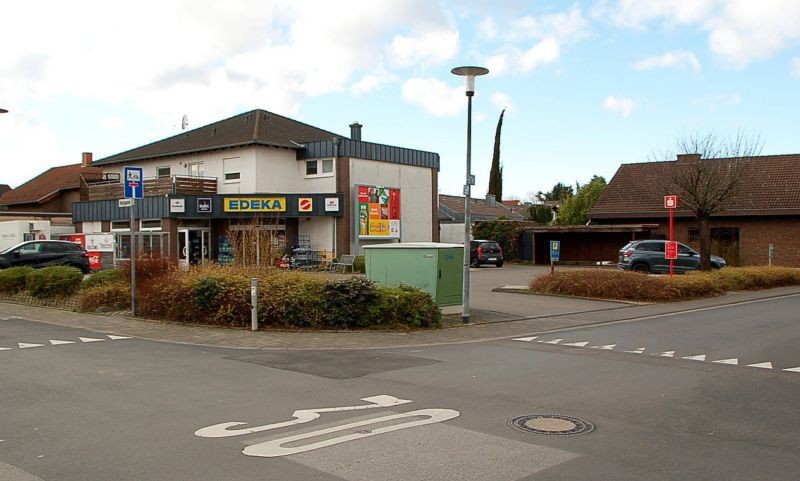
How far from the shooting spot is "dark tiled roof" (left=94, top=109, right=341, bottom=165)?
38.4 metres

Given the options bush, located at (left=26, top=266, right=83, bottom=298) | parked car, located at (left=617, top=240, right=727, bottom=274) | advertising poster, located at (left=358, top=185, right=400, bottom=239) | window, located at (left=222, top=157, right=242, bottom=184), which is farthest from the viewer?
window, located at (left=222, top=157, right=242, bottom=184)

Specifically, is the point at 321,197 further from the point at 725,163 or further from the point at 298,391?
the point at 298,391

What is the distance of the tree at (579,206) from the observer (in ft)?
189

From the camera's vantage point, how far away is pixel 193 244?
1480 inches

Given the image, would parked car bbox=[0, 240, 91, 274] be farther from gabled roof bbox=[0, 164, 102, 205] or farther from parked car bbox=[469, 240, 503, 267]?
gabled roof bbox=[0, 164, 102, 205]

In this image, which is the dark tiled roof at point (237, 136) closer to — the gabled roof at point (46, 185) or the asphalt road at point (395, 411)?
the gabled roof at point (46, 185)

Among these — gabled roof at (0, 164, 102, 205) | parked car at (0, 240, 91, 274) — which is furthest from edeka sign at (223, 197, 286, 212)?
gabled roof at (0, 164, 102, 205)

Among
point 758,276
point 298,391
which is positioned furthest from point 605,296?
point 298,391

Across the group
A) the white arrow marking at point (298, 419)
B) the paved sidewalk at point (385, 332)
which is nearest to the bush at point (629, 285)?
the paved sidewalk at point (385, 332)

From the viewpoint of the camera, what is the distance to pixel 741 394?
8398mm

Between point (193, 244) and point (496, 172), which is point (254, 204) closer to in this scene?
Answer: point (193, 244)

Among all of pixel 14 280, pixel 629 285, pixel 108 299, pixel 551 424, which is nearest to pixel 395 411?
pixel 551 424

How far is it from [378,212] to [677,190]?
16.3 meters

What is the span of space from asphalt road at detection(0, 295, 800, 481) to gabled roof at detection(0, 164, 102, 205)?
156 ft
